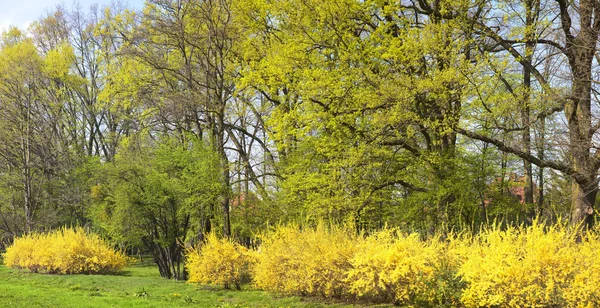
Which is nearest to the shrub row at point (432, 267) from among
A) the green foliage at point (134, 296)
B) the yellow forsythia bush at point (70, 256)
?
the green foliage at point (134, 296)

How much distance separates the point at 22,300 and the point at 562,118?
14832 mm

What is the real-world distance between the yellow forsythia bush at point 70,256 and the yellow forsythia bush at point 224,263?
7.23 m

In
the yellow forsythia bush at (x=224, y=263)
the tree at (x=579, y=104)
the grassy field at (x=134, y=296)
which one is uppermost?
the tree at (x=579, y=104)

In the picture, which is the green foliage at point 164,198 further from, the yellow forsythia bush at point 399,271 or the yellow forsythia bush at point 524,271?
the yellow forsythia bush at point 524,271

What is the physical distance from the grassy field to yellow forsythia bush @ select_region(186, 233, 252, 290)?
1.03 feet

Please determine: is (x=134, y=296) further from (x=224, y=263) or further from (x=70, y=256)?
(x=70, y=256)

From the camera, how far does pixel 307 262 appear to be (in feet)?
32.8

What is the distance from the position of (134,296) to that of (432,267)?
7091mm

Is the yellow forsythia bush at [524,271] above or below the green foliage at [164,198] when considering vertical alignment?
below

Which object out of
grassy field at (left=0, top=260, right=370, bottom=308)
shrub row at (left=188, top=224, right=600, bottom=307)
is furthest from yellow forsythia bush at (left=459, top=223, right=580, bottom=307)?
grassy field at (left=0, top=260, right=370, bottom=308)

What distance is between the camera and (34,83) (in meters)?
26.2

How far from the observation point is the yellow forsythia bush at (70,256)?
17344 millimetres

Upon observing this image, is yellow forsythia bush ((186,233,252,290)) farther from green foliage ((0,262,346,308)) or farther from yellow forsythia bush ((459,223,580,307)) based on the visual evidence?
yellow forsythia bush ((459,223,580,307))

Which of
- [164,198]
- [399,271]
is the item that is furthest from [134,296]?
[164,198]
